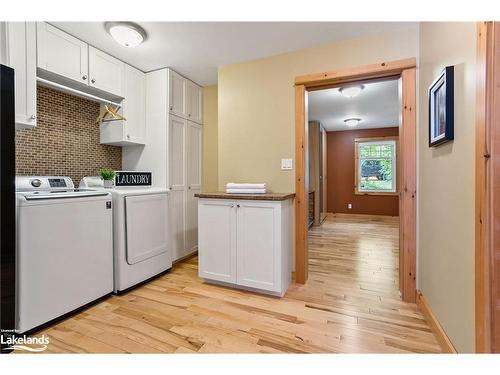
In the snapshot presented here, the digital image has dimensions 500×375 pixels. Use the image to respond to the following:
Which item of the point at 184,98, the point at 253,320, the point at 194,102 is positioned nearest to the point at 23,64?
the point at 184,98

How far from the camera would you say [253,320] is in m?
1.70

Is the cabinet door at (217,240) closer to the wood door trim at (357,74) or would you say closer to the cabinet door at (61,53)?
the wood door trim at (357,74)

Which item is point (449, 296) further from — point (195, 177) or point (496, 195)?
point (195, 177)

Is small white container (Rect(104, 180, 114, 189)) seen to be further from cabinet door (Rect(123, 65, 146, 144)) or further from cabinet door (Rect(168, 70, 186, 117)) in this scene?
cabinet door (Rect(168, 70, 186, 117))

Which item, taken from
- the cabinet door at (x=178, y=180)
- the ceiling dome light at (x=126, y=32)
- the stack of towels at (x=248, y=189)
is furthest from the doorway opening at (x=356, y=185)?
the ceiling dome light at (x=126, y=32)

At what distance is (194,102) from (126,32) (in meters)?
1.31

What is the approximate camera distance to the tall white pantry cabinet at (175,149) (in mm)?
2701

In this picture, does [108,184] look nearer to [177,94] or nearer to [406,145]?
[177,94]

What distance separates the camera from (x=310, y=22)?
1910mm

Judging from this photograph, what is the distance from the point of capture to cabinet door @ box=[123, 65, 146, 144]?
255 cm

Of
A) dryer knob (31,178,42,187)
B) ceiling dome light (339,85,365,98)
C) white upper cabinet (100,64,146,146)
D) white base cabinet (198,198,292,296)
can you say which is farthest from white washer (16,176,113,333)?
ceiling dome light (339,85,365,98)

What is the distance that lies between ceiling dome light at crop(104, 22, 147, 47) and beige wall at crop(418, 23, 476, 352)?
7.29ft

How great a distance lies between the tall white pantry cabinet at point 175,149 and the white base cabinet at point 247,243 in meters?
0.75
